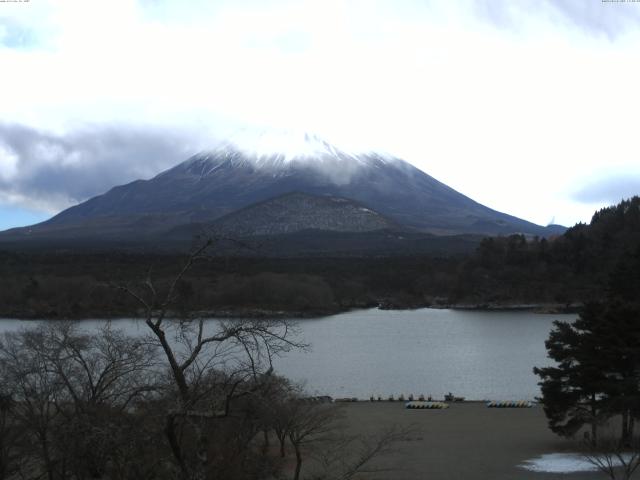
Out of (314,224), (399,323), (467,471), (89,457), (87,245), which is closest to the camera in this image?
(89,457)

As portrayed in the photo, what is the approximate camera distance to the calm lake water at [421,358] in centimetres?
2598

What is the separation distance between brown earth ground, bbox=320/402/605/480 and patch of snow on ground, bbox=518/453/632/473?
222mm

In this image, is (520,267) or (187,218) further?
(187,218)

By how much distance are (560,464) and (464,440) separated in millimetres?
3030

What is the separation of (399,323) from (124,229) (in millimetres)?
86117

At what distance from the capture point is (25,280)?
68062 mm

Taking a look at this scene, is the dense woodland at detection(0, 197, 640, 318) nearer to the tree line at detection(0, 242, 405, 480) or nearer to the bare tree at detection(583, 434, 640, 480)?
the bare tree at detection(583, 434, 640, 480)

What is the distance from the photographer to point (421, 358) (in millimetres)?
33031

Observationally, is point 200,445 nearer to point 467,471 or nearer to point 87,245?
point 467,471

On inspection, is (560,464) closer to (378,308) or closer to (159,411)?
(159,411)

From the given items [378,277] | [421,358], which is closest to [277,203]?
[378,277]

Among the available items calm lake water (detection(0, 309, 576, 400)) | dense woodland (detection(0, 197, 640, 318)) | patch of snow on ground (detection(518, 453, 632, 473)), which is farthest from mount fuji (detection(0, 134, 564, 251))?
patch of snow on ground (detection(518, 453, 632, 473))

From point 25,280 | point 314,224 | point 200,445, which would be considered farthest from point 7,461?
point 314,224

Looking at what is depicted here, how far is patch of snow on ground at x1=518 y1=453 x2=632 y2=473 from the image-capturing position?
13.7 m
